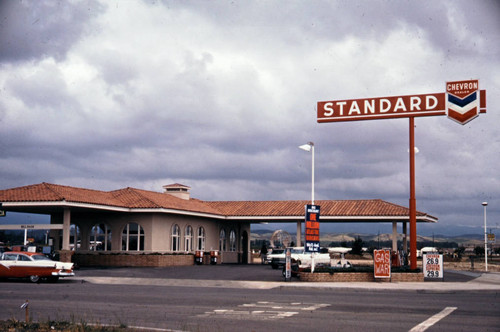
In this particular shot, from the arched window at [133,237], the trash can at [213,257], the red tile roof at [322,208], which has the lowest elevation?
the trash can at [213,257]

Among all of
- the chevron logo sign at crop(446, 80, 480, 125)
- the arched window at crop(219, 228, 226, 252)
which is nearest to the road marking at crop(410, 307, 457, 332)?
the chevron logo sign at crop(446, 80, 480, 125)

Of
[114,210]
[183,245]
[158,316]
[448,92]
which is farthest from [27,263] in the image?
[448,92]

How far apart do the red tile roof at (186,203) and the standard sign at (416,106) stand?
565 inches

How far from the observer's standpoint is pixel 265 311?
1533 centimetres

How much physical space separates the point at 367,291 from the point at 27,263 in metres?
15.2

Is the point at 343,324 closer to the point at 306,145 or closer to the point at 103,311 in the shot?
the point at 103,311

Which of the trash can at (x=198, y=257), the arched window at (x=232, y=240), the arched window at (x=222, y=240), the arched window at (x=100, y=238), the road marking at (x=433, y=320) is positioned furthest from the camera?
the arched window at (x=232, y=240)

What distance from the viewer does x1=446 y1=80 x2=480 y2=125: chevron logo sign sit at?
2781cm

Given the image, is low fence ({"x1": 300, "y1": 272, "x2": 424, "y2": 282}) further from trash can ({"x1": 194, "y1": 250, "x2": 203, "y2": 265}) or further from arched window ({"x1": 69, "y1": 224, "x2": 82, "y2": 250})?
arched window ({"x1": 69, "y1": 224, "x2": 82, "y2": 250})

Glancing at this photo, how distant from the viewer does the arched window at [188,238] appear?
146 ft

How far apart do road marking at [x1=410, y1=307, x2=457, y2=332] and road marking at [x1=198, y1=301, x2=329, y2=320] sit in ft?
10.5

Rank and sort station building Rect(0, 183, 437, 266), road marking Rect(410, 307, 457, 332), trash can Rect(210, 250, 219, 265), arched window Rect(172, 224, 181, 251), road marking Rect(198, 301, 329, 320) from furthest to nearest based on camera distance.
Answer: trash can Rect(210, 250, 219, 265), arched window Rect(172, 224, 181, 251), station building Rect(0, 183, 437, 266), road marking Rect(198, 301, 329, 320), road marking Rect(410, 307, 457, 332)

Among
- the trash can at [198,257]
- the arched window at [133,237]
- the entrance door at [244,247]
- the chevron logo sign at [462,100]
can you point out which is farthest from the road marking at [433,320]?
the entrance door at [244,247]

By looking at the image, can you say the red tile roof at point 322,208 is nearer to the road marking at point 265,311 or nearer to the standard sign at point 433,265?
the standard sign at point 433,265
